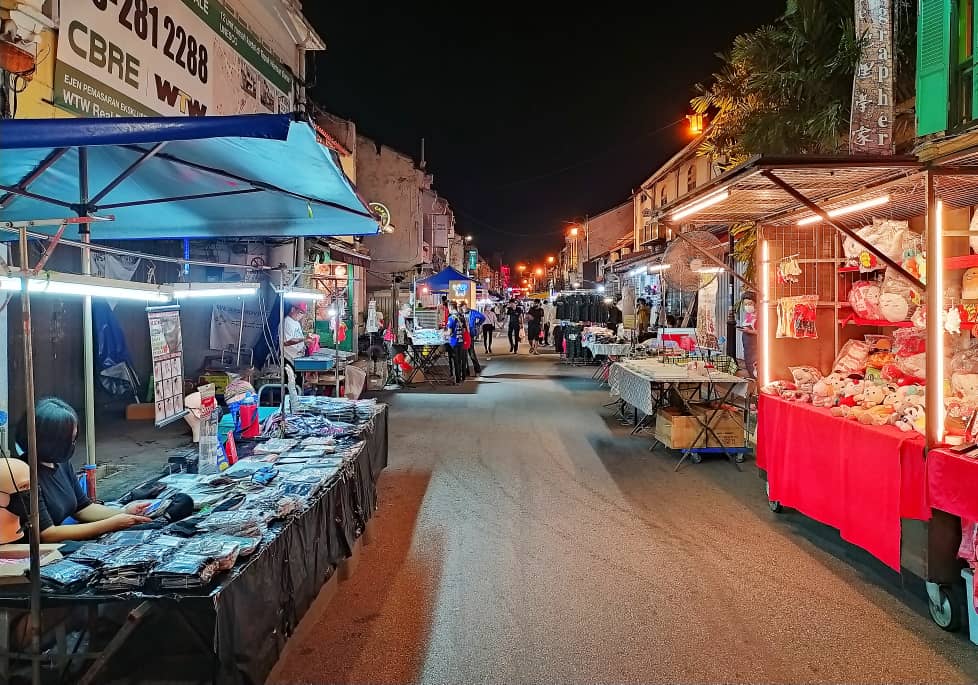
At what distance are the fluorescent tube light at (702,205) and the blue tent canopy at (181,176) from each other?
3166 mm

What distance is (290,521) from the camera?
3680mm

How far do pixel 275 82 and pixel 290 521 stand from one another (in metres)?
10.4

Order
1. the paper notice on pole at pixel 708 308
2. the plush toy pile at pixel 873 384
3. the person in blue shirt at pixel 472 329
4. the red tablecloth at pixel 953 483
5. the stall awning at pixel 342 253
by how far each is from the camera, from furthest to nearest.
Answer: the person in blue shirt at pixel 472 329, the stall awning at pixel 342 253, the paper notice on pole at pixel 708 308, the plush toy pile at pixel 873 384, the red tablecloth at pixel 953 483

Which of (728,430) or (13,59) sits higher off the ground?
(13,59)

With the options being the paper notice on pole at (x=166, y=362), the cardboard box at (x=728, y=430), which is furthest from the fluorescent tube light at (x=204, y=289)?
the cardboard box at (x=728, y=430)

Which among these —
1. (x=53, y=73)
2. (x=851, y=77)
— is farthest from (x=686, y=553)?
(x=53, y=73)

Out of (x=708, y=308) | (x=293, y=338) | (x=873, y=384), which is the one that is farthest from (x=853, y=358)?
(x=708, y=308)

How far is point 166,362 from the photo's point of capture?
4.25m

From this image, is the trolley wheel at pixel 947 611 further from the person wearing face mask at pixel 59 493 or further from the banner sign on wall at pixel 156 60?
the banner sign on wall at pixel 156 60

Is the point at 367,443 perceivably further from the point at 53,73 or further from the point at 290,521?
the point at 53,73

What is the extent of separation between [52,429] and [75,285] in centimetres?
95

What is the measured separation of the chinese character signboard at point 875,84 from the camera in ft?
21.4

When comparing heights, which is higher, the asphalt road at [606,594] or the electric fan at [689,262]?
the electric fan at [689,262]

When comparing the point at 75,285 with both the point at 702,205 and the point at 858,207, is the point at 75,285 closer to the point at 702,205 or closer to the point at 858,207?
the point at 702,205
